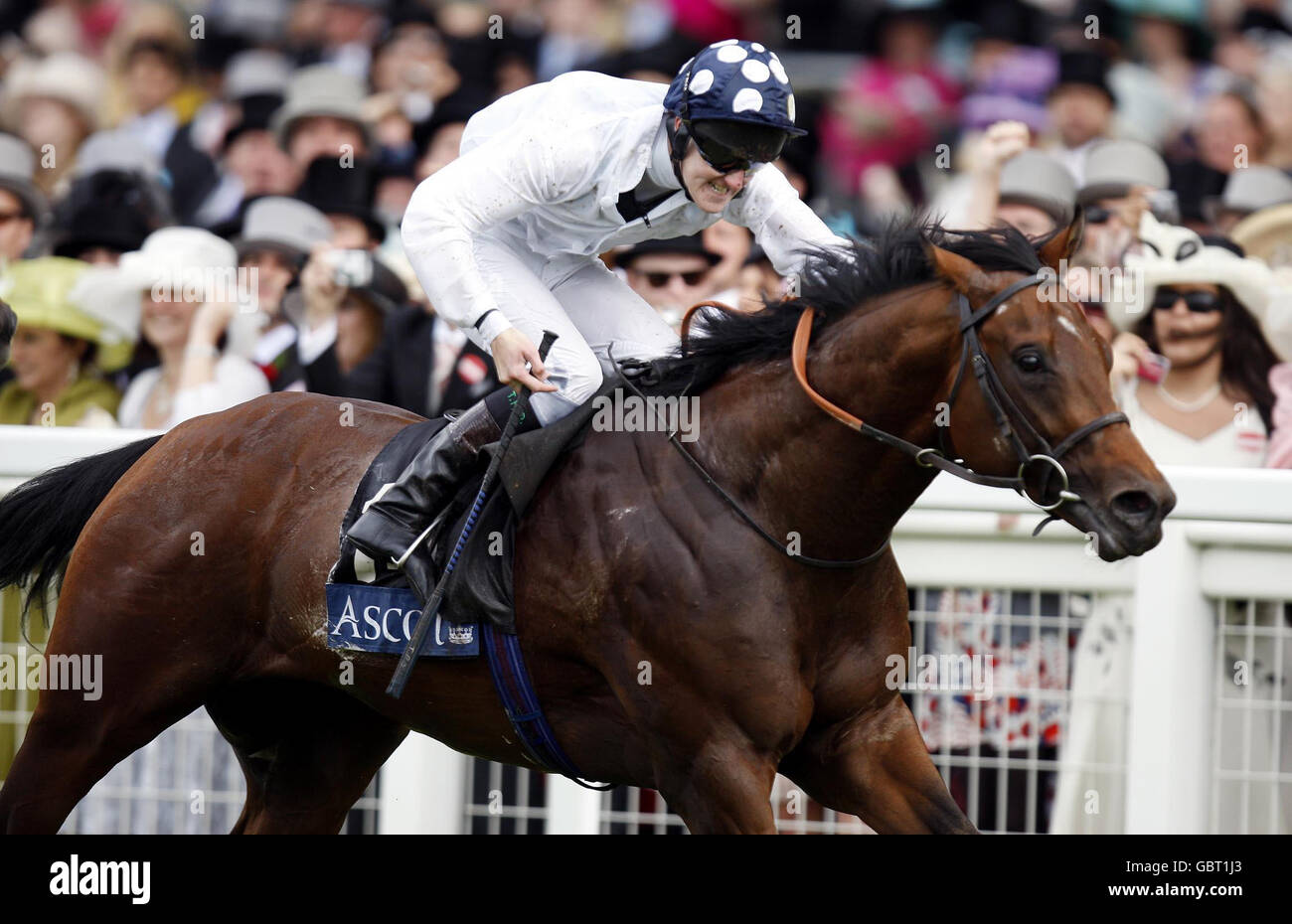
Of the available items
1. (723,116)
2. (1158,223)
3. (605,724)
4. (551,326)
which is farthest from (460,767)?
(1158,223)

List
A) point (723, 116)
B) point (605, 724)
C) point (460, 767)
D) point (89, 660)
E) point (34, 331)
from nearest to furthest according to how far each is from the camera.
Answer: point (723, 116), point (605, 724), point (89, 660), point (460, 767), point (34, 331)

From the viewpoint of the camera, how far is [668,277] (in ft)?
21.1

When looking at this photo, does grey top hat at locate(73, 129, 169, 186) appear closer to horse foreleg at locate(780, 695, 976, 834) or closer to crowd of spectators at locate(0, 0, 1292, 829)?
crowd of spectators at locate(0, 0, 1292, 829)

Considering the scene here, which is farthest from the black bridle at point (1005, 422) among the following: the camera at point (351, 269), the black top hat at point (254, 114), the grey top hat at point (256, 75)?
the grey top hat at point (256, 75)

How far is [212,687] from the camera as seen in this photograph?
4352mm

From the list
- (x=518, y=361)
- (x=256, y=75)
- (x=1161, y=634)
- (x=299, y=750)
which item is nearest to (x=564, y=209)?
Answer: (x=518, y=361)

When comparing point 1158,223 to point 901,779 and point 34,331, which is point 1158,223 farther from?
point 34,331

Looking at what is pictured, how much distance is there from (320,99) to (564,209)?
15.3 ft

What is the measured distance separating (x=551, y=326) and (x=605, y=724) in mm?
886

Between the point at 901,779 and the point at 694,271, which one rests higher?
the point at 694,271

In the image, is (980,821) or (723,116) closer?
(723,116)

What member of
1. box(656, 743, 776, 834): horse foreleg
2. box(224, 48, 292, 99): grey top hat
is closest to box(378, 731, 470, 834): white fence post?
box(656, 743, 776, 834): horse foreleg

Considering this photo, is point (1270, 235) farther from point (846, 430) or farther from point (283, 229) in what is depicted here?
point (283, 229)

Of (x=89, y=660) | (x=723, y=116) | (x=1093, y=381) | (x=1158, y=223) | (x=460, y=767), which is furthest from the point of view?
(x=1158, y=223)
